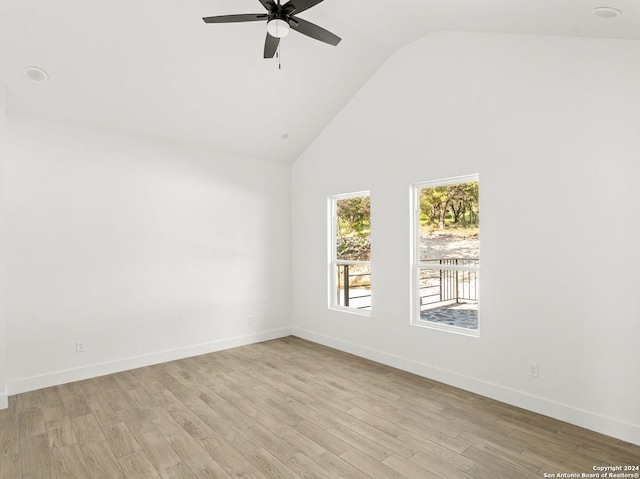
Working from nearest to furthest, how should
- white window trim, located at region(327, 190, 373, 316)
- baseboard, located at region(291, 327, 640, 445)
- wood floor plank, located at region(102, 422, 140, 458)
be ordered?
wood floor plank, located at region(102, 422, 140, 458) < baseboard, located at region(291, 327, 640, 445) < white window trim, located at region(327, 190, 373, 316)

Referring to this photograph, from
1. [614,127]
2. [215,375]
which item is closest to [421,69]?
[614,127]

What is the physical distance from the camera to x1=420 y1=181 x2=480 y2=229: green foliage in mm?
3777

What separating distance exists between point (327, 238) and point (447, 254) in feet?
6.27

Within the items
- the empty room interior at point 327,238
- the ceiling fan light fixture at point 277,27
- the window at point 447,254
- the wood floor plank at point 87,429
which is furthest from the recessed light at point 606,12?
the wood floor plank at point 87,429

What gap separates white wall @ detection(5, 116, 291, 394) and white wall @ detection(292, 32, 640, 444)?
1875 millimetres

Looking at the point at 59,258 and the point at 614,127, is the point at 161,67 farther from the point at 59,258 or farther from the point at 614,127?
the point at 614,127

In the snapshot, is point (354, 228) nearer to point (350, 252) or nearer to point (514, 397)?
point (350, 252)

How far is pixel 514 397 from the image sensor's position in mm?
3336

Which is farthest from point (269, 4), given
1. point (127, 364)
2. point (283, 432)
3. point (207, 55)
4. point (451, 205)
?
point (127, 364)

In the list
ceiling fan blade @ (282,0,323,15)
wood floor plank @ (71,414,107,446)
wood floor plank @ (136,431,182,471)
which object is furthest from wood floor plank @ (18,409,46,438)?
ceiling fan blade @ (282,0,323,15)

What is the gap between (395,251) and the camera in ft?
14.4

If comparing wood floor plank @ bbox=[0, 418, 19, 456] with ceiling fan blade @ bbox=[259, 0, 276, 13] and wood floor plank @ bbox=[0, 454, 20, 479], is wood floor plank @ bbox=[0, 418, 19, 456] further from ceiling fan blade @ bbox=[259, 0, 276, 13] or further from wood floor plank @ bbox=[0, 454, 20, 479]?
ceiling fan blade @ bbox=[259, 0, 276, 13]

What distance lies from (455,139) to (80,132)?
4053mm

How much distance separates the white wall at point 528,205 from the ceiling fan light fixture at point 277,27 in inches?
79.6
